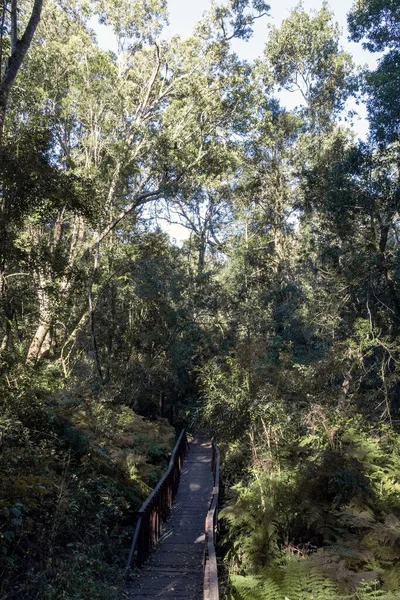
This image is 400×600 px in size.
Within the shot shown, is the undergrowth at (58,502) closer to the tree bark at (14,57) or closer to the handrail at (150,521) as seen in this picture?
the handrail at (150,521)

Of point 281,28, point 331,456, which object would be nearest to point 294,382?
point 331,456

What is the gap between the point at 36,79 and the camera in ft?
60.2

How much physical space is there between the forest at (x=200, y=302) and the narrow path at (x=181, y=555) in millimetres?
561

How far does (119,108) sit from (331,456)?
55.0 ft

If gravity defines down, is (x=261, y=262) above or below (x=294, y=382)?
above

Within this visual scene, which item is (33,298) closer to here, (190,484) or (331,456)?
(331,456)

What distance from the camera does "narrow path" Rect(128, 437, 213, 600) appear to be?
689 centimetres

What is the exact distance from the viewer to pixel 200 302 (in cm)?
2338

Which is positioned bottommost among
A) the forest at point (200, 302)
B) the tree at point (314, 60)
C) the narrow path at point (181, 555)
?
the narrow path at point (181, 555)

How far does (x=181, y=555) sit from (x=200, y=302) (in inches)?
609

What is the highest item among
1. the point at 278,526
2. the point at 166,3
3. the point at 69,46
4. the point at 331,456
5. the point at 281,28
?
the point at 281,28

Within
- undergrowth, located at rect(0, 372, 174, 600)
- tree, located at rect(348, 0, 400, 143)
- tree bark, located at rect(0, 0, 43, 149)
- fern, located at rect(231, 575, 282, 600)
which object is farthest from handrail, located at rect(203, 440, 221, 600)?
tree, located at rect(348, 0, 400, 143)

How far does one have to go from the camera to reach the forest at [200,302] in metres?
6.42

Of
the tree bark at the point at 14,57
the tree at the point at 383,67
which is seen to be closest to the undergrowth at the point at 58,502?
the tree bark at the point at 14,57
